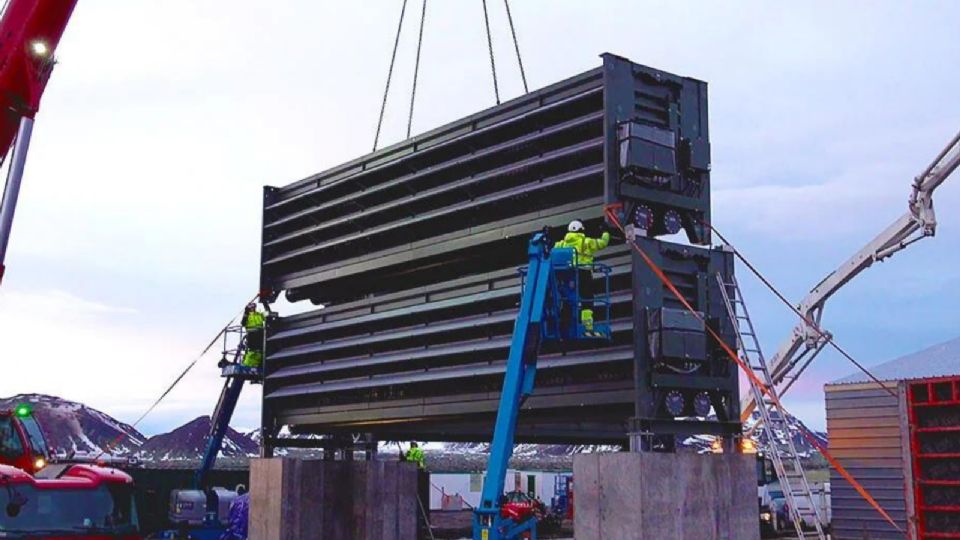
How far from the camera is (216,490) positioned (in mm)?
30688

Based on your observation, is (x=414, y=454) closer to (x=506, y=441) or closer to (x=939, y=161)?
(x=506, y=441)

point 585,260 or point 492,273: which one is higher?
point 492,273

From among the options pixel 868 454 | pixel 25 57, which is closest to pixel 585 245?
pixel 868 454

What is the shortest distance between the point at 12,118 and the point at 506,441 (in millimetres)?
9049

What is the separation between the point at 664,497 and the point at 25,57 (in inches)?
454

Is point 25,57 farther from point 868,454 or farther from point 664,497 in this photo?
point 868,454

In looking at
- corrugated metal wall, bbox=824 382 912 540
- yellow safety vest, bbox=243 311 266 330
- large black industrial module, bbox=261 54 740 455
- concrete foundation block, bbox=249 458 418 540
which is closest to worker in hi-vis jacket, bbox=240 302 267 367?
yellow safety vest, bbox=243 311 266 330

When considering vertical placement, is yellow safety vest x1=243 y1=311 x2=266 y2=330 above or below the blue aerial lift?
above

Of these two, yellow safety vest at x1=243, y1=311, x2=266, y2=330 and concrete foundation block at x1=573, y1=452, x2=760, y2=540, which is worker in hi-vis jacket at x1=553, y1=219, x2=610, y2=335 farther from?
yellow safety vest at x1=243, y1=311, x2=266, y2=330

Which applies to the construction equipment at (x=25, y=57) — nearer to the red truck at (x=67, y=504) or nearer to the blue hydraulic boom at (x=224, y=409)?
the red truck at (x=67, y=504)

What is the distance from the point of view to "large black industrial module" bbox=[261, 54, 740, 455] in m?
15.8

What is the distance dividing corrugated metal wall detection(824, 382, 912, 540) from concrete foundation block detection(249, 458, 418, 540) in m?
9.22

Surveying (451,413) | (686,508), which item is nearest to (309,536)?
(451,413)

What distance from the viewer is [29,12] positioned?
51.8 ft
